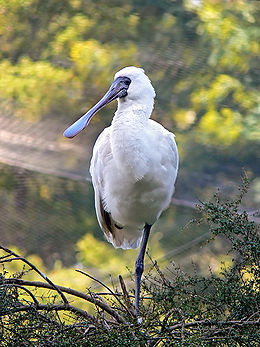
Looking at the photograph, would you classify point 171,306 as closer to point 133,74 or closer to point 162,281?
point 162,281

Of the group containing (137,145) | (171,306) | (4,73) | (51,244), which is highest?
(137,145)

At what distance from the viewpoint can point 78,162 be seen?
13.2ft

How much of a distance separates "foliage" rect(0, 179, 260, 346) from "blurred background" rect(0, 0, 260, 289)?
5.33 feet

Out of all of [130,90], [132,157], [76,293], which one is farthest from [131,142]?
[76,293]

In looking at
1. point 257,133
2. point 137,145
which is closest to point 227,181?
point 257,133

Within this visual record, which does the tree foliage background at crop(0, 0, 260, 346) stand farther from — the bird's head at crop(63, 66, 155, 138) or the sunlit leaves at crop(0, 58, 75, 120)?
the bird's head at crop(63, 66, 155, 138)

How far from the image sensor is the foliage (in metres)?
1.94

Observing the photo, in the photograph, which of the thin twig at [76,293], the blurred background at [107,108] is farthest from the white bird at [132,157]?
the blurred background at [107,108]

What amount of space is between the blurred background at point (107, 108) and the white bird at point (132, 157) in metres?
1.04

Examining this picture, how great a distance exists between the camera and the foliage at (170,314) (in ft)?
6.36

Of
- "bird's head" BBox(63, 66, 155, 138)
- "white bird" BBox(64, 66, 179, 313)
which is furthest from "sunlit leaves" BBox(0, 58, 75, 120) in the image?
"bird's head" BBox(63, 66, 155, 138)

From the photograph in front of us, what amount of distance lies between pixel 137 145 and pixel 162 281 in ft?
1.64

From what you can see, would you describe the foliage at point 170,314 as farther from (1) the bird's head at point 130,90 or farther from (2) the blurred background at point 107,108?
(2) the blurred background at point 107,108

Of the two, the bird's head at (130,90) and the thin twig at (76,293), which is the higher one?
the bird's head at (130,90)
